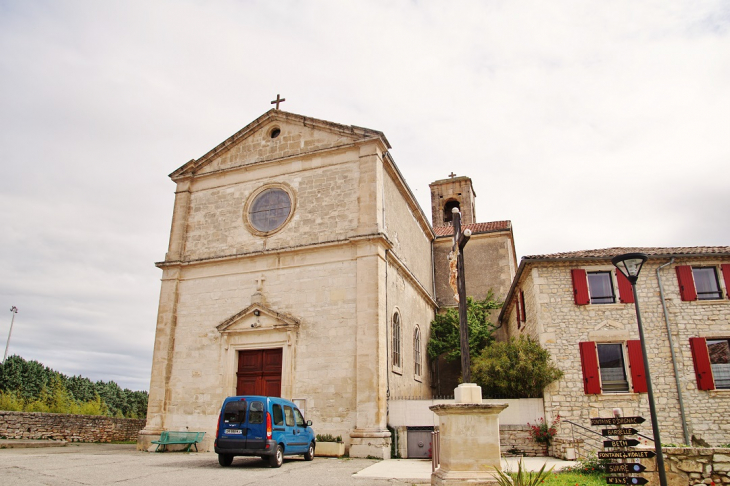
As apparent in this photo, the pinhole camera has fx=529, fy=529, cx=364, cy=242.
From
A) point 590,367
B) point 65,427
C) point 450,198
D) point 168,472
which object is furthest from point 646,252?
point 65,427

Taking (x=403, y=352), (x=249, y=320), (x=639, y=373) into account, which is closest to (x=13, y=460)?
(x=249, y=320)

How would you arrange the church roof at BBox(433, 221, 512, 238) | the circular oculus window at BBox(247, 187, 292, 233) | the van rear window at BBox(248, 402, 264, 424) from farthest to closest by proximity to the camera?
1. the church roof at BBox(433, 221, 512, 238)
2. the circular oculus window at BBox(247, 187, 292, 233)
3. the van rear window at BBox(248, 402, 264, 424)

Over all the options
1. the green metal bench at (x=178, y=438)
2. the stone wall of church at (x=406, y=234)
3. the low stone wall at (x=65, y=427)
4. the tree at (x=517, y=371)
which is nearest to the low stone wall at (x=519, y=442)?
the tree at (x=517, y=371)

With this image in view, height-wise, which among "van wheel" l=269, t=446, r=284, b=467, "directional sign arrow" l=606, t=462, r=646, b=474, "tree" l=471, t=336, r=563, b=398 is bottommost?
"van wheel" l=269, t=446, r=284, b=467

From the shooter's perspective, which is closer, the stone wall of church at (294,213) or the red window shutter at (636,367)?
the red window shutter at (636,367)

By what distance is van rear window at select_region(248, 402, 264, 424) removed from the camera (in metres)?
11.9

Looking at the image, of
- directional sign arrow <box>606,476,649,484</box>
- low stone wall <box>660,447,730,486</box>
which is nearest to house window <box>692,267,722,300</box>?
low stone wall <box>660,447,730,486</box>

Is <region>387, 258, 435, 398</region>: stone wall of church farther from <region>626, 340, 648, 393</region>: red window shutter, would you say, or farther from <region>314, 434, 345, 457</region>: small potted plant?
<region>626, 340, 648, 393</region>: red window shutter

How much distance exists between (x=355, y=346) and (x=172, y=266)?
7999 mm

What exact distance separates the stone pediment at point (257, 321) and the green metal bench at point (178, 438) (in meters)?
3.38

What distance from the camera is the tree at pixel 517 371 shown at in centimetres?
1538

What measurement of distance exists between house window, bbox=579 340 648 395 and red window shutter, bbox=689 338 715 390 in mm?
1415

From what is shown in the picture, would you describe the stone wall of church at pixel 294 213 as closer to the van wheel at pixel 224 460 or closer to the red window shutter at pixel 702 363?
the van wheel at pixel 224 460

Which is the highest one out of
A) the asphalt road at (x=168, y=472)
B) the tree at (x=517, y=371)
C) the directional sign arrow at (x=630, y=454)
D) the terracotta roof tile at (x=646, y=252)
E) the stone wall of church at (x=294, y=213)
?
the stone wall of church at (x=294, y=213)
